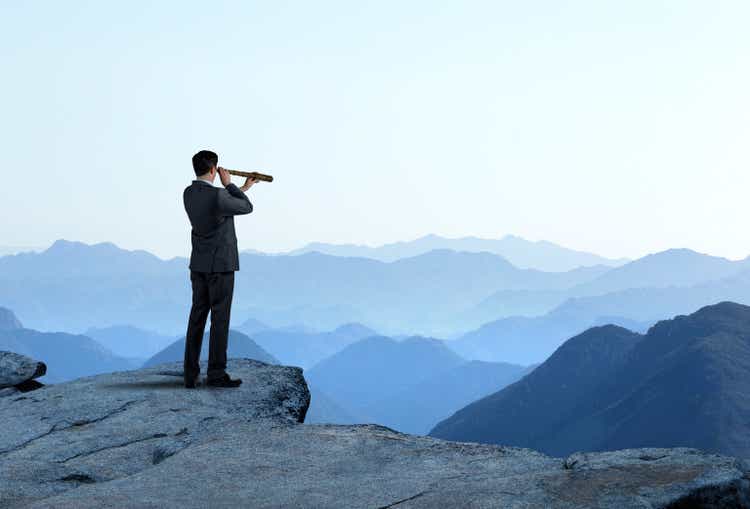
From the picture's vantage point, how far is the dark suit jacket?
401 inches

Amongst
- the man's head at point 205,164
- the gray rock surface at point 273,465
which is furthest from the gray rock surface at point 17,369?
the man's head at point 205,164

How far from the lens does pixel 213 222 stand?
10398 mm

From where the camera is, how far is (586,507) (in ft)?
18.0

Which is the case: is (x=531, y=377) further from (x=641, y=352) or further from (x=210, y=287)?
(x=210, y=287)

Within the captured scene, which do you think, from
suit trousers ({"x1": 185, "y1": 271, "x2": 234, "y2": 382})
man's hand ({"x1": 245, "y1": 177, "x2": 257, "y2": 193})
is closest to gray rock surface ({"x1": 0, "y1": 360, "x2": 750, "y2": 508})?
suit trousers ({"x1": 185, "y1": 271, "x2": 234, "y2": 382})

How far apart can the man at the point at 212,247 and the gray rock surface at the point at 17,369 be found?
436cm

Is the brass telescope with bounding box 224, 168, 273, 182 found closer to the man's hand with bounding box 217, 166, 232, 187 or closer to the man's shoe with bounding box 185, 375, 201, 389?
the man's hand with bounding box 217, 166, 232, 187

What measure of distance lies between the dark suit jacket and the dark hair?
0.15 metres

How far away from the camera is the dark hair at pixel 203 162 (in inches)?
404

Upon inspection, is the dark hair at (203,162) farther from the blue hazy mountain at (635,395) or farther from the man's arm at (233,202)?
the blue hazy mountain at (635,395)

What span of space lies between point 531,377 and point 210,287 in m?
179

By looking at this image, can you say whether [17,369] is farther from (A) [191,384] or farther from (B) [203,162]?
(B) [203,162]

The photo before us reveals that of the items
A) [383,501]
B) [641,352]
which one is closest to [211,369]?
[383,501]

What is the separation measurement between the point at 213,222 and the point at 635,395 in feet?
492
